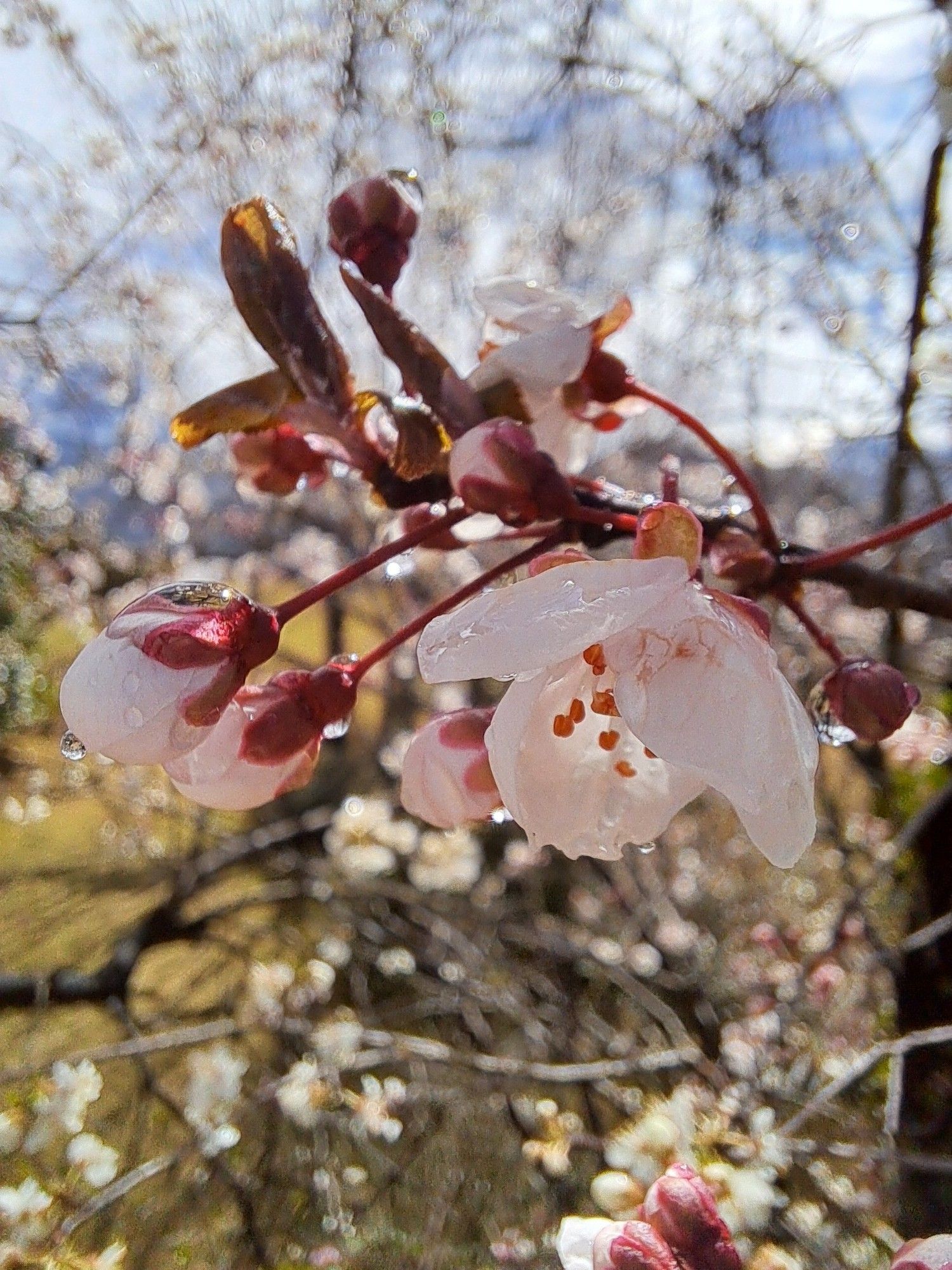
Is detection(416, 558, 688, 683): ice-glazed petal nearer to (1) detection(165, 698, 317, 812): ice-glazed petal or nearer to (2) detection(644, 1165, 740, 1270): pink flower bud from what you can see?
(1) detection(165, 698, 317, 812): ice-glazed petal

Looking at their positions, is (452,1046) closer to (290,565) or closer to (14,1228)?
(14,1228)

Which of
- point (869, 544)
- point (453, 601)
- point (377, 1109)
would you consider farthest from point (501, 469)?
point (377, 1109)

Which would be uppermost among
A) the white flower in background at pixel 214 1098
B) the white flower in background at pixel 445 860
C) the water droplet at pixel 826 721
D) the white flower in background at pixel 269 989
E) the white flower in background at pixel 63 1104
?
the water droplet at pixel 826 721

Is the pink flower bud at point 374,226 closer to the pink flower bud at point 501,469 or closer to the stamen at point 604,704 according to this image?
the pink flower bud at point 501,469

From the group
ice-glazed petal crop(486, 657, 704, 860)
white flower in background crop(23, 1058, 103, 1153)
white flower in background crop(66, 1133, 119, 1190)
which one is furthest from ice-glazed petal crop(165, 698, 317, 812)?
white flower in background crop(23, 1058, 103, 1153)

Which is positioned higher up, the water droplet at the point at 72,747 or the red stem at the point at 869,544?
the water droplet at the point at 72,747

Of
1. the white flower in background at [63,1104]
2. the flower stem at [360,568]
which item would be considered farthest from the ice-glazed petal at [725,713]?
the white flower in background at [63,1104]

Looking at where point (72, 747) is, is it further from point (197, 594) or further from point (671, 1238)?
point (671, 1238)
